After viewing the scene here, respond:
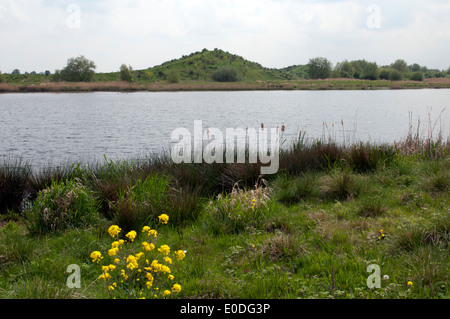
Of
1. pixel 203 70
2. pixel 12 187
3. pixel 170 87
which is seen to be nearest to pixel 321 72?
pixel 203 70

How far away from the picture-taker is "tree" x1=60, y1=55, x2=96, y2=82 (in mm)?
86062

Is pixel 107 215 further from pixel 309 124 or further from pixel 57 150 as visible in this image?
pixel 309 124

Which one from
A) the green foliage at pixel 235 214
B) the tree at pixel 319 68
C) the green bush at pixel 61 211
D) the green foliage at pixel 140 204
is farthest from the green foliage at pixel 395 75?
the green bush at pixel 61 211

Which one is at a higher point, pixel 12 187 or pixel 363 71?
pixel 363 71

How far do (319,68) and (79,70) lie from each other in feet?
221

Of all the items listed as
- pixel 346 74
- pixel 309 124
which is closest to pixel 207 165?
pixel 309 124

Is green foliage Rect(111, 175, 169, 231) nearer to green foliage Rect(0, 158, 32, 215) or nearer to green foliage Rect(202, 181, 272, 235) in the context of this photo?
green foliage Rect(202, 181, 272, 235)

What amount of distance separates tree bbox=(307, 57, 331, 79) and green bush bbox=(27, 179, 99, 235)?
109134 millimetres

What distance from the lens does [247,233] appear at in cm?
544

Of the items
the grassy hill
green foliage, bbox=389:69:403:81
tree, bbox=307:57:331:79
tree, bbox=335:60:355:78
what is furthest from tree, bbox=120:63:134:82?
green foliage, bbox=389:69:403:81

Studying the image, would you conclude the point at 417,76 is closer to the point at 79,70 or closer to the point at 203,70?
the point at 203,70

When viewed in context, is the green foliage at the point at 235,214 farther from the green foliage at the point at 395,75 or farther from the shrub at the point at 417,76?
the green foliage at the point at 395,75

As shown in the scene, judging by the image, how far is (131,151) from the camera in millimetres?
16922
